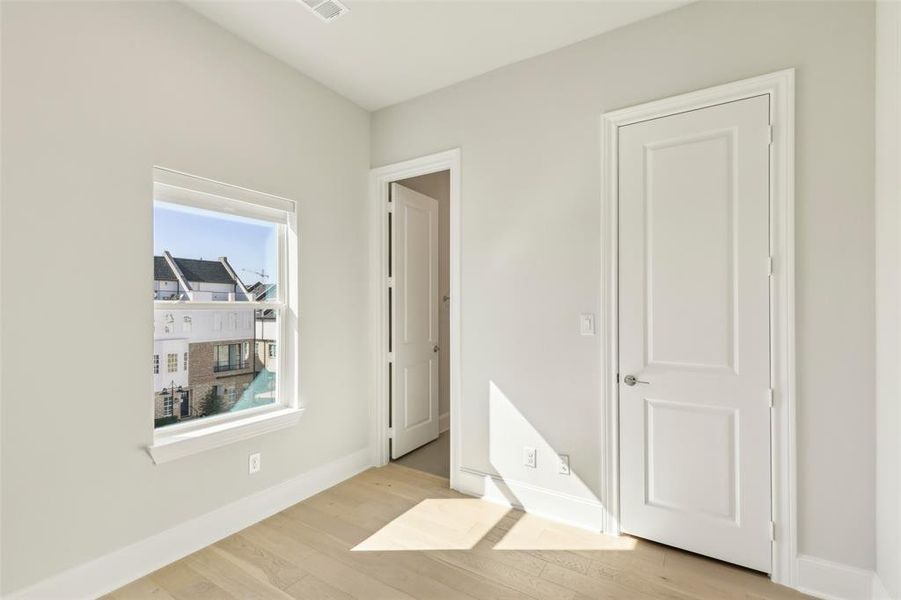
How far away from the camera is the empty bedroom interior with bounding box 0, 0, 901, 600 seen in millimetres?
1828

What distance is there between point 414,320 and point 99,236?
2.31 metres

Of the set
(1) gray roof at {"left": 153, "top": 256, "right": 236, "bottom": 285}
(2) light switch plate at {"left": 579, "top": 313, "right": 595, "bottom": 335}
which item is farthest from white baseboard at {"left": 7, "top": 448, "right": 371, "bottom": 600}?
(2) light switch plate at {"left": 579, "top": 313, "right": 595, "bottom": 335}

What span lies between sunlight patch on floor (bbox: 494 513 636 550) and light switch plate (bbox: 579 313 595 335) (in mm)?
1146

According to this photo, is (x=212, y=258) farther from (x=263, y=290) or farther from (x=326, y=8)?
(x=326, y=8)

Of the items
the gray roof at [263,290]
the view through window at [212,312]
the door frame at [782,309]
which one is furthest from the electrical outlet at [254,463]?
the door frame at [782,309]

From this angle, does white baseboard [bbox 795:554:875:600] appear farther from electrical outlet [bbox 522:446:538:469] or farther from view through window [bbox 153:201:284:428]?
view through window [bbox 153:201:284:428]

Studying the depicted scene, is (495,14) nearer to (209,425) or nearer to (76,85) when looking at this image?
(76,85)

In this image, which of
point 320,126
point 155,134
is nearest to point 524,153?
point 320,126

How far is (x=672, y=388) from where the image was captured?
2.25 metres

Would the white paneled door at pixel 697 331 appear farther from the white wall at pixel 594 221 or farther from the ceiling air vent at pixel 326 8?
the ceiling air vent at pixel 326 8
